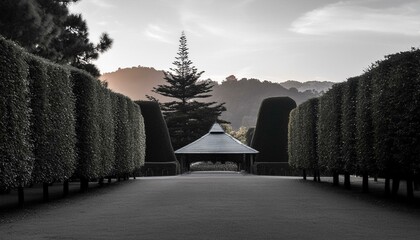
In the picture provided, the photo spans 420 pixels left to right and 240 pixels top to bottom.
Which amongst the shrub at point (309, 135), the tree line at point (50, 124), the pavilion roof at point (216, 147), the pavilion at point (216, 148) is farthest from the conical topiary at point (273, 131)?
the tree line at point (50, 124)

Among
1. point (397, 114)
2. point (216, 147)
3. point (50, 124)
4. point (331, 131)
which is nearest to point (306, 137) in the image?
point (331, 131)

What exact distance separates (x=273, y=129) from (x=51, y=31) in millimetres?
30948

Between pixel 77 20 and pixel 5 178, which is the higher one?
pixel 77 20

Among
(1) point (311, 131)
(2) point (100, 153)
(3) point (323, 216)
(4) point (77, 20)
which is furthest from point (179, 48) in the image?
(3) point (323, 216)

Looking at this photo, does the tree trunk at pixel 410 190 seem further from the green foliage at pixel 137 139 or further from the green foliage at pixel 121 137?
the green foliage at pixel 137 139

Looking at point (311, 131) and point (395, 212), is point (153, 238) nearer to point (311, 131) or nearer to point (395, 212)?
point (395, 212)

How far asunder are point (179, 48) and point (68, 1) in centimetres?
5358

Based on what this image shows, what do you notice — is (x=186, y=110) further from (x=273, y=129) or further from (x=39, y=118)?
(x=39, y=118)

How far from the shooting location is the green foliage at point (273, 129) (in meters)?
57.2

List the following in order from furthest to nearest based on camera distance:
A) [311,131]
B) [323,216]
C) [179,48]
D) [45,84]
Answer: [179,48]
[311,131]
[45,84]
[323,216]

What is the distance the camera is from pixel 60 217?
43.4 ft

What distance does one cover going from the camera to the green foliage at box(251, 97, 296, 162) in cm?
5719

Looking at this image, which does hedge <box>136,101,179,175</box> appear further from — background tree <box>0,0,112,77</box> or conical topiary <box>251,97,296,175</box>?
background tree <box>0,0,112,77</box>

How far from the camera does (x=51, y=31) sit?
32.9 metres
